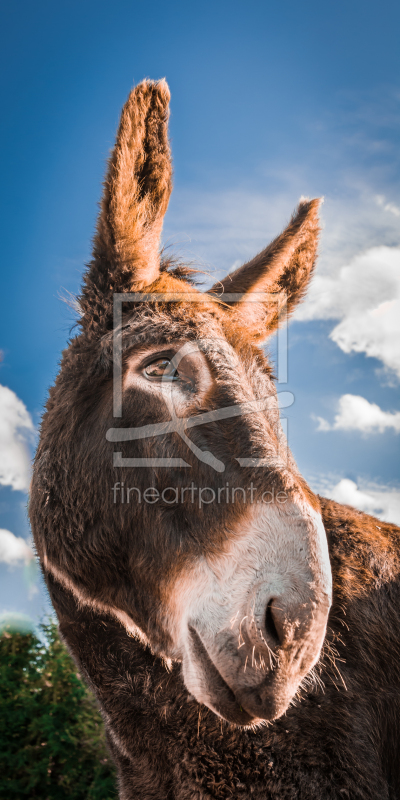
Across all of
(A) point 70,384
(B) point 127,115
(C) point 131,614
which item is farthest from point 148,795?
(B) point 127,115

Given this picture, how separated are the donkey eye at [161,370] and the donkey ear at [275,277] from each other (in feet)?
2.87

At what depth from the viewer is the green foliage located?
26.9 feet

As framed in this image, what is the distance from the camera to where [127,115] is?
2254 mm

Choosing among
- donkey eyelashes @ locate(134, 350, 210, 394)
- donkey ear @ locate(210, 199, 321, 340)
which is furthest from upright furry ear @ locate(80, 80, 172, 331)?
donkey ear @ locate(210, 199, 321, 340)

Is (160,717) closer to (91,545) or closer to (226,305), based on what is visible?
(91,545)

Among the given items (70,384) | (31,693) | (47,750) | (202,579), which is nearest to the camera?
(202,579)

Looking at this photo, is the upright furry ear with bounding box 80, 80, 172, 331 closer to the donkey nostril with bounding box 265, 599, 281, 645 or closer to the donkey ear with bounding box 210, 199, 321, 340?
the donkey ear with bounding box 210, 199, 321, 340

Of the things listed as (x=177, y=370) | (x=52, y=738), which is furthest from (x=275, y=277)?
(x=52, y=738)

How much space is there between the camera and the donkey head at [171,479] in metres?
1.64

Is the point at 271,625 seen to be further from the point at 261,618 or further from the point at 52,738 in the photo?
the point at 52,738

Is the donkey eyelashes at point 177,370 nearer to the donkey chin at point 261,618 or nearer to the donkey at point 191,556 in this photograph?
the donkey at point 191,556

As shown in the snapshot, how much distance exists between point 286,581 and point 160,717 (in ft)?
4.26

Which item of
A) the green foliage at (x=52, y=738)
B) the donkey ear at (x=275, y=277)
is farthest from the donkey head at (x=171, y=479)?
the green foliage at (x=52, y=738)

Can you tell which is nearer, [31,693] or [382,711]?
[382,711]
